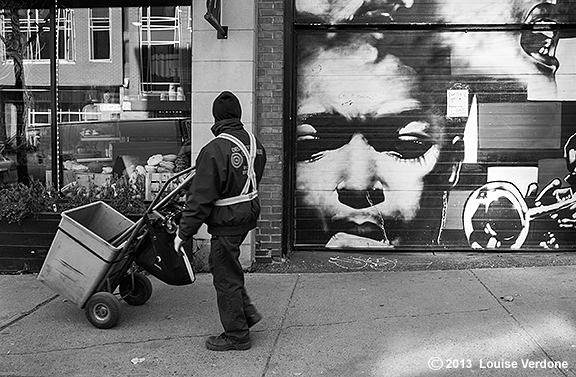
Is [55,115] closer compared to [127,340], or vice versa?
[127,340]

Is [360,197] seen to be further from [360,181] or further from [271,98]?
[271,98]

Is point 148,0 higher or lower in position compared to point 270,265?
higher

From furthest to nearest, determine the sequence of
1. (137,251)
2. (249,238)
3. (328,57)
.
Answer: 1. (328,57)
2. (249,238)
3. (137,251)

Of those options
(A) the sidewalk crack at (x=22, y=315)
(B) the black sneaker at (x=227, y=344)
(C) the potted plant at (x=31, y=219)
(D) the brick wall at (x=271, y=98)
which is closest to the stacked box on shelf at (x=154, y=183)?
(C) the potted plant at (x=31, y=219)

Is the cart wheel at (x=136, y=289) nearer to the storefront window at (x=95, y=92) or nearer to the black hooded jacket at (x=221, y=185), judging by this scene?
the black hooded jacket at (x=221, y=185)

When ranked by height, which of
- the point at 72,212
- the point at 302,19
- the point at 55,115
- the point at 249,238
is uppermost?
the point at 302,19

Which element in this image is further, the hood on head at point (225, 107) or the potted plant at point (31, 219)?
the potted plant at point (31, 219)

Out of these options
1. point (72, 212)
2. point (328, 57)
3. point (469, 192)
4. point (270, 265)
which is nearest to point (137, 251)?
point (72, 212)

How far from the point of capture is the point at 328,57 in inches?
320

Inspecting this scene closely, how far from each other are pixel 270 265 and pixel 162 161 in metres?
1.89

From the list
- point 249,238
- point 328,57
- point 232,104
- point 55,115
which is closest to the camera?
point 232,104

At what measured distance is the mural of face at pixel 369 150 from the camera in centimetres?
814

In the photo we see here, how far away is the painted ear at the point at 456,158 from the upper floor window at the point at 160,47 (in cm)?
343

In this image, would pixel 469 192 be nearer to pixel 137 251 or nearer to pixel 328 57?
pixel 328 57
